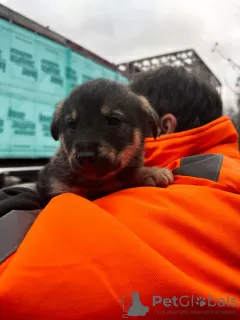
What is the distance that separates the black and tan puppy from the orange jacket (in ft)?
1.57

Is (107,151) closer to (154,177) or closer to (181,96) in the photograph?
(154,177)

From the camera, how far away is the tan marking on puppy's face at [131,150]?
2.29 meters

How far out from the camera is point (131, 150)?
2377mm

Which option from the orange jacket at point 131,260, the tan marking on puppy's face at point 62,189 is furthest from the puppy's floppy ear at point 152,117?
the orange jacket at point 131,260

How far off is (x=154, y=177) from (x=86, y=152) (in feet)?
1.82

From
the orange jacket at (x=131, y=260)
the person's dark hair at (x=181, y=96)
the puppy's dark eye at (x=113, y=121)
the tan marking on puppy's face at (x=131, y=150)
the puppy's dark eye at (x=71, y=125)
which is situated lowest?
the orange jacket at (x=131, y=260)

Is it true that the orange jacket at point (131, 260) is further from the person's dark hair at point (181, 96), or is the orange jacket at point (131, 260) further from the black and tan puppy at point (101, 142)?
the person's dark hair at point (181, 96)

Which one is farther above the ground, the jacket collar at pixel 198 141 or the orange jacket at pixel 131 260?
the jacket collar at pixel 198 141

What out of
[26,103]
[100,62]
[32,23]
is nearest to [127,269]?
[26,103]

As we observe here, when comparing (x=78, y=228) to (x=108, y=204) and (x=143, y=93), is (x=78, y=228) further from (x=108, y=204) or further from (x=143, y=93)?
(x=143, y=93)

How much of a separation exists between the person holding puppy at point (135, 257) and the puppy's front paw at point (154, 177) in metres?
0.35

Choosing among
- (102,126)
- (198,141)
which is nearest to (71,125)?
(102,126)

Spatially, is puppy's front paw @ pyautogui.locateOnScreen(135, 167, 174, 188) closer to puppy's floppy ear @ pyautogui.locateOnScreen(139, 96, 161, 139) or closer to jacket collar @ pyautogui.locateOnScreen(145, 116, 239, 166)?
jacket collar @ pyautogui.locateOnScreen(145, 116, 239, 166)

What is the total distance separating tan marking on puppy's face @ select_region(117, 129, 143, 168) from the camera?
229 cm
